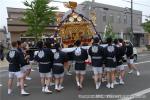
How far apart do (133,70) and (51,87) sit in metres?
6.14

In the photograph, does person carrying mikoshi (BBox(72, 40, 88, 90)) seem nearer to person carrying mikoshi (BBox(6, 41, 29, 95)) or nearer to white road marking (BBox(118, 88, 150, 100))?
person carrying mikoshi (BBox(6, 41, 29, 95))

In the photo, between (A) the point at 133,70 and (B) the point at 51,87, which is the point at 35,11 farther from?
(B) the point at 51,87

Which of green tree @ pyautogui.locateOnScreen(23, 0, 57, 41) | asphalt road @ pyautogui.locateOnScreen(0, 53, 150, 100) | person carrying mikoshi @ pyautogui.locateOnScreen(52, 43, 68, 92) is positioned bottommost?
asphalt road @ pyautogui.locateOnScreen(0, 53, 150, 100)

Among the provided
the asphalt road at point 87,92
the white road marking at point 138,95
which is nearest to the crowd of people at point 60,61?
the asphalt road at point 87,92

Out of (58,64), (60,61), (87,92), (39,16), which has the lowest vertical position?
(87,92)

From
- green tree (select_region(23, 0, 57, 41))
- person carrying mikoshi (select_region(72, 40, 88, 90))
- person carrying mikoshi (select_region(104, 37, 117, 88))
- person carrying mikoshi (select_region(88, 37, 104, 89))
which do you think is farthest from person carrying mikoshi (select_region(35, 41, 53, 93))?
green tree (select_region(23, 0, 57, 41))

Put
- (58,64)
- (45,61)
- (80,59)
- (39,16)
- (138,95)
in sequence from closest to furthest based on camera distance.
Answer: (138,95) → (45,61) → (58,64) → (80,59) → (39,16)

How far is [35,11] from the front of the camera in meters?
35.2

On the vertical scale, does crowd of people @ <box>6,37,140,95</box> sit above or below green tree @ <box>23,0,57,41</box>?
below

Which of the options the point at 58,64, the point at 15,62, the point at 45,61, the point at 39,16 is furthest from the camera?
the point at 39,16

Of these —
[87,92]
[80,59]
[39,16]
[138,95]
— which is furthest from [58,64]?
[39,16]

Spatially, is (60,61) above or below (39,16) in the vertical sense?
below

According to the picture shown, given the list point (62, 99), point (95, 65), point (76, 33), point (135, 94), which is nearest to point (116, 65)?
point (95, 65)

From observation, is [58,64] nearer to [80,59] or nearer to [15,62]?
[80,59]
